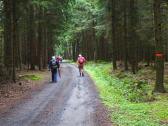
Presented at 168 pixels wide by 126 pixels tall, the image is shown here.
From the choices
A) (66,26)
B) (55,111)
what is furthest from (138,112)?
(66,26)

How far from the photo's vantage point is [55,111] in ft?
47.8

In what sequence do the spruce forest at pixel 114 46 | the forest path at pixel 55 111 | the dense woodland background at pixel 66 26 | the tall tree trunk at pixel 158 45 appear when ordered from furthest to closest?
1. the dense woodland background at pixel 66 26
2. the tall tree trunk at pixel 158 45
3. the spruce forest at pixel 114 46
4. the forest path at pixel 55 111

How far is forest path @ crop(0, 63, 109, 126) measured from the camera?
40.7 feet

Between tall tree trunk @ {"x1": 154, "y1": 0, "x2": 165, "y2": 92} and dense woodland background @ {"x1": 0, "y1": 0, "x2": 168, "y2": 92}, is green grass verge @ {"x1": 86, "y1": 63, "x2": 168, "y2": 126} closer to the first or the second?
tall tree trunk @ {"x1": 154, "y1": 0, "x2": 165, "y2": 92}

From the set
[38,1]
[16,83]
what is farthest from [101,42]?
[16,83]

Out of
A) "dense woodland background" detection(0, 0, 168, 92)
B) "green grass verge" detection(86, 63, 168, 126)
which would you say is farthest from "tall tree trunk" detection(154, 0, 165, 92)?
"green grass verge" detection(86, 63, 168, 126)

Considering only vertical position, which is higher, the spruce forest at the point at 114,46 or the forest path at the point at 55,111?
the spruce forest at the point at 114,46

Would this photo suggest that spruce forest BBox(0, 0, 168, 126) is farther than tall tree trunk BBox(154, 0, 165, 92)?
No

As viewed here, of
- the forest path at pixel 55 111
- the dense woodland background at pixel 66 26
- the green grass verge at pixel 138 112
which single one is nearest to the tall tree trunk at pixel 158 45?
the dense woodland background at pixel 66 26

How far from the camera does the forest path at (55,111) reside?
1240cm

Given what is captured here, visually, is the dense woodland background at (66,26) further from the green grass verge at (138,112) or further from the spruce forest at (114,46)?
the green grass verge at (138,112)

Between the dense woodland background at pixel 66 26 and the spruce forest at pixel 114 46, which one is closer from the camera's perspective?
the spruce forest at pixel 114 46

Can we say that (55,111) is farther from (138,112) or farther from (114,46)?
(114,46)

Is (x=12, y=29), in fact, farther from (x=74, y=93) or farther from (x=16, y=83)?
(x=74, y=93)
